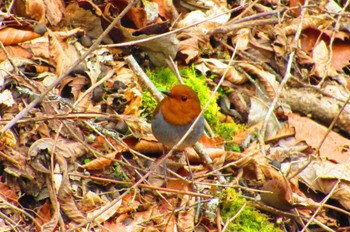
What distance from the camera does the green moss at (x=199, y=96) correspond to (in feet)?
16.8

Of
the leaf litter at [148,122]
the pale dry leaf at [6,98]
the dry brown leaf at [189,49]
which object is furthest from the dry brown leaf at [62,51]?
the dry brown leaf at [189,49]

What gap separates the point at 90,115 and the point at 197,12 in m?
2.37

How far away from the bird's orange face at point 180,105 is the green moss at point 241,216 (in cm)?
70

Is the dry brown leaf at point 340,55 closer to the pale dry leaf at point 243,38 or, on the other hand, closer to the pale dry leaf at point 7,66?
the pale dry leaf at point 243,38

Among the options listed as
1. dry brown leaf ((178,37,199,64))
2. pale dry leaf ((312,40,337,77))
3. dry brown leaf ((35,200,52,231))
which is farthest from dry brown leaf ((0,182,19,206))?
pale dry leaf ((312,40,337,77))

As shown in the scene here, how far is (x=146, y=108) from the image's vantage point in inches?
201

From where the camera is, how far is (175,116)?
4789 millimetres

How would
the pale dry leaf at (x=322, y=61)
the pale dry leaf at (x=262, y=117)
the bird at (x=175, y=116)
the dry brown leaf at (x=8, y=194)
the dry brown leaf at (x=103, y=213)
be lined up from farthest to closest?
the pale dry leaf at (x=322, y=61)
the pale dry leaf at (x=262, y=117)
the bird at (x=175, y=116)
the dry brown leaf at (x=103, y=213)
the dry brown leaf at (x=8, y=194)

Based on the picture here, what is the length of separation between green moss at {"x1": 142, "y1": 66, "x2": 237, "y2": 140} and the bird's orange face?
0.33 metres

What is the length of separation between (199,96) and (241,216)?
4.19 ft

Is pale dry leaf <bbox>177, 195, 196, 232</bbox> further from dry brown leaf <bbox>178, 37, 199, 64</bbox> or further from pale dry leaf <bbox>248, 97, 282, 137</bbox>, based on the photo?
dry brown leaf <bbox>178, 37, 199, 64</bbox>

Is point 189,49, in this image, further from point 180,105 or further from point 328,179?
point 328,179

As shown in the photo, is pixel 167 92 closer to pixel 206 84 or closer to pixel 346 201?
pixel 206 84

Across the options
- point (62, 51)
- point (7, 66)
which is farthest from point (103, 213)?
point (62, 51)
